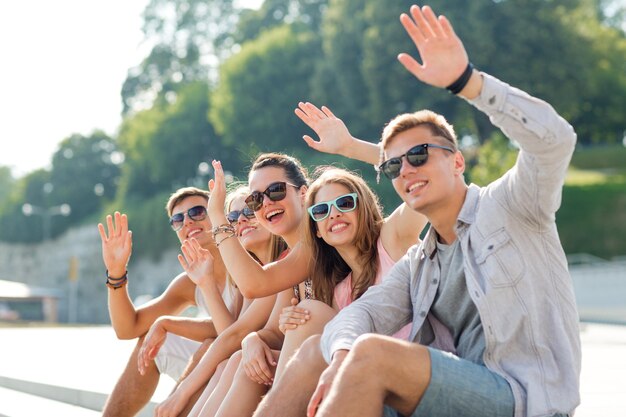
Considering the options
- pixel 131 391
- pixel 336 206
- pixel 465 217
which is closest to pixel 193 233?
pixel 131 391

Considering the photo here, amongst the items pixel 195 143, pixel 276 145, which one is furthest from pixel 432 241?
pixel 195 143

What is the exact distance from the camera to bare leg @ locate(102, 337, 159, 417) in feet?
15.9

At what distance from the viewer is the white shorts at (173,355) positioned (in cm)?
496

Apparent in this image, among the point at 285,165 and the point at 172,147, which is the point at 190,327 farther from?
the point at 172,147

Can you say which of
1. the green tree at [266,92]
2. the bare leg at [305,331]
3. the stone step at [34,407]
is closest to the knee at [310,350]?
the bare leg at [305,331]

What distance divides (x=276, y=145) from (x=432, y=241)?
3462 centimetres

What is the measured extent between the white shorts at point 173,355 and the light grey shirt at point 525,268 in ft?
7.24

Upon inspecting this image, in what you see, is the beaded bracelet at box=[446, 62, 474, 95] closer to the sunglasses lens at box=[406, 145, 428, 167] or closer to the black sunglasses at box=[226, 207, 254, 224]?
the sunglasses lens at box=[406, 145, 428, 167]

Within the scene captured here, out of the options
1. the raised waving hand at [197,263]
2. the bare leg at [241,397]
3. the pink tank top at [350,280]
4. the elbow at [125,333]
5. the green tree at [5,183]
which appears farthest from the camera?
the green tree at [5,183]

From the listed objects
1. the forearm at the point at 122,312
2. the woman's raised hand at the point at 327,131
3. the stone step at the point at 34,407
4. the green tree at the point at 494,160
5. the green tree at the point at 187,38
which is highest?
the green tree at the point at 187,38

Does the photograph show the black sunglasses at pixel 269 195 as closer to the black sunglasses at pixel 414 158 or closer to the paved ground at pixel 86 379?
the black sunglasses at pixel 414 158

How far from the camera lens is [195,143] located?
4331cm

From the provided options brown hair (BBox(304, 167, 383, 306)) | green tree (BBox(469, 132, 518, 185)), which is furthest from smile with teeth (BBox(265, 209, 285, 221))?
green tree (BBox(469, 132, 518, 185))

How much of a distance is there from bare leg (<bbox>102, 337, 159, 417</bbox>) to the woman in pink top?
152 cm
